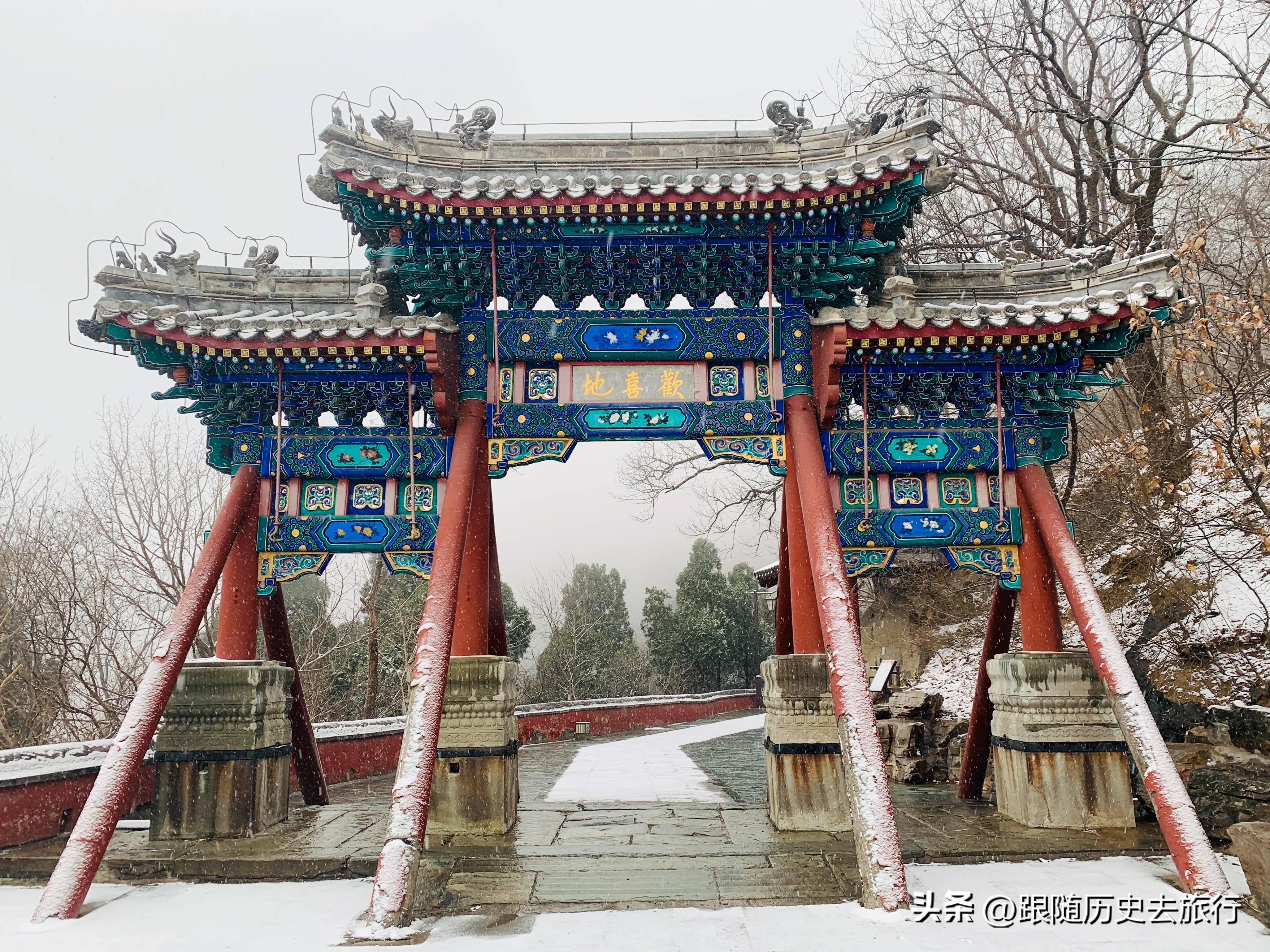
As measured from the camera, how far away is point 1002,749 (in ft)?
24.7

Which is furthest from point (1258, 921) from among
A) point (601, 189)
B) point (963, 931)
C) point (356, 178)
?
point (356, 178)

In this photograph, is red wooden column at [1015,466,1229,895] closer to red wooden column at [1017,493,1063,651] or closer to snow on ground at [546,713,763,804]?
red wooden column at [1017,493,1063,651]

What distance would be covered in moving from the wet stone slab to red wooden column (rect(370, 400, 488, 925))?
411 mm

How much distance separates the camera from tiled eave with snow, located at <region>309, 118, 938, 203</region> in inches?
267

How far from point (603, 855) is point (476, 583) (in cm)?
257

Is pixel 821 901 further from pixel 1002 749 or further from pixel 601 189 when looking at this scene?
pixel 601 189

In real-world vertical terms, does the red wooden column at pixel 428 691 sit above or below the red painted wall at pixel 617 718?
above

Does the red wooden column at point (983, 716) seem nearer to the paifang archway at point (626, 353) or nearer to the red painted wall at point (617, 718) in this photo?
the paifang archway at point (626, 353)

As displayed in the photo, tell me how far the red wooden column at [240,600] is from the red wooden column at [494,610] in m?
2.14

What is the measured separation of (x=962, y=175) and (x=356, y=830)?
14453mm

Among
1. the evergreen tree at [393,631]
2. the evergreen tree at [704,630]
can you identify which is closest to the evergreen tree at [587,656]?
the evergreen tree at [704,630]

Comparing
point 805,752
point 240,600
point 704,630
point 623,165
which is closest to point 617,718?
point 704,630

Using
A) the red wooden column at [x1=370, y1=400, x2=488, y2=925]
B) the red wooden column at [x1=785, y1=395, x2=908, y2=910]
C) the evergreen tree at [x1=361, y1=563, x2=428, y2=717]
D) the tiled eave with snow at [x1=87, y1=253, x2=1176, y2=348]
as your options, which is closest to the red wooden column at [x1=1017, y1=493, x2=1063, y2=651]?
the tiled eave with snow at [x1=87, y1=253, x2=1176, y2=348]

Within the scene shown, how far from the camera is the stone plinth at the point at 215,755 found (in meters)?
7.01
